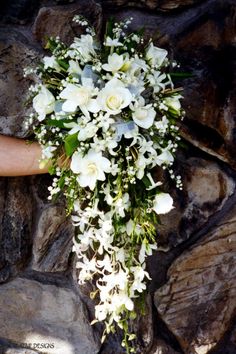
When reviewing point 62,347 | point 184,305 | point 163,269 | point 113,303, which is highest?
point 113,303

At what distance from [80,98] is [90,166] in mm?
151

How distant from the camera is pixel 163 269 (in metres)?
1.63

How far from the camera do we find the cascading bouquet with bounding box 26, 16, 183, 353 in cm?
115

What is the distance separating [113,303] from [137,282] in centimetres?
8

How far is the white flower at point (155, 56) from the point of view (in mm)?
1234

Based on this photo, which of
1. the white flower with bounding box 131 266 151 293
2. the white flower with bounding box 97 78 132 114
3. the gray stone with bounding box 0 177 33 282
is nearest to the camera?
the white flower with bounding box 97 78 132 114

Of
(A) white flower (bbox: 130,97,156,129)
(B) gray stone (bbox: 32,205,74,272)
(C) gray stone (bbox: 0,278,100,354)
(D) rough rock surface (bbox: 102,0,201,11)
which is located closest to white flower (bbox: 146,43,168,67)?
(A) white flower (bbox: 130,97,156,129)

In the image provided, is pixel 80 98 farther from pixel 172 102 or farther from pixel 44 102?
pixel 172 102

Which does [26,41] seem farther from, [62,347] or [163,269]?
[62,347]

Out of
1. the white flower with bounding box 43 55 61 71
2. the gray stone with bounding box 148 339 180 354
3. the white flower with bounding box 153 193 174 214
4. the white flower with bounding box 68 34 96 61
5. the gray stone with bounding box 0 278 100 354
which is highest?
the white flower with bounding box 68 34 96 61

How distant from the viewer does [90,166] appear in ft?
3.80

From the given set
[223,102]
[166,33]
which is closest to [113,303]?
[223,102]

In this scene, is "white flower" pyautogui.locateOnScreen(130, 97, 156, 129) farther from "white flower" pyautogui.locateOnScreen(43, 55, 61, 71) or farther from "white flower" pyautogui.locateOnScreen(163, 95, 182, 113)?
"white flower" pyautogui.locateOnScreen(43, 55, 61, 71)

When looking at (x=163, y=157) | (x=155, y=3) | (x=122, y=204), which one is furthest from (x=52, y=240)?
(x=155, y=3)
